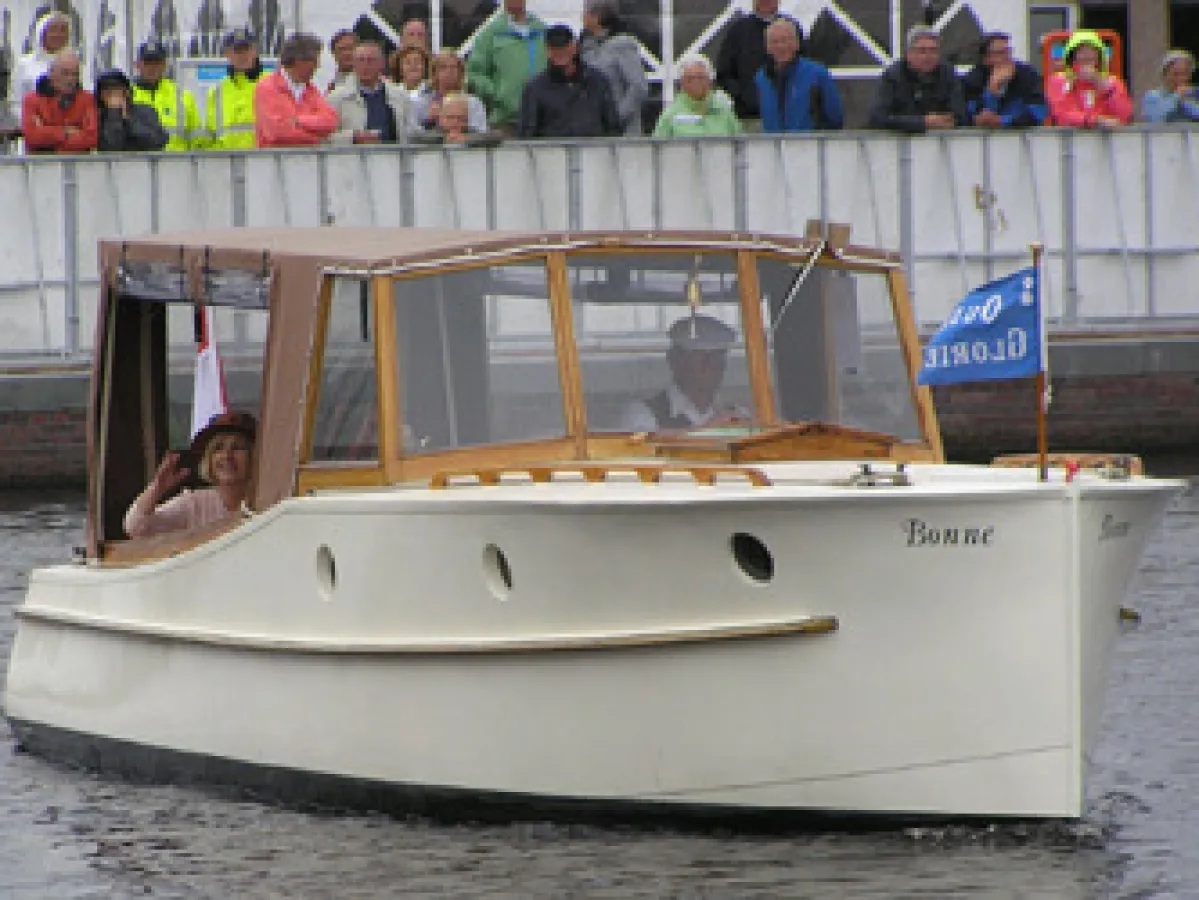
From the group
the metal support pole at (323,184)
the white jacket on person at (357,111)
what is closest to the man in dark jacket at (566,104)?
the white jacket on person at (357,111)

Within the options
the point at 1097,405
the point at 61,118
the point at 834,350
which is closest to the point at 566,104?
the point at 61,118

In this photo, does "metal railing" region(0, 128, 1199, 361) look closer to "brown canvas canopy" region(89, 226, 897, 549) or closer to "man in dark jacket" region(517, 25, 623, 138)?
"man in dark jacket" region(517, 25, 623, 138)

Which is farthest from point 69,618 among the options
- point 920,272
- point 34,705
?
point 920,272

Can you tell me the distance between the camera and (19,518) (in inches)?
897

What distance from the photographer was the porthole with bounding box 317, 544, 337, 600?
13.1m

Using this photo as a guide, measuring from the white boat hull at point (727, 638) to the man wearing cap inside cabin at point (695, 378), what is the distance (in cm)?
81

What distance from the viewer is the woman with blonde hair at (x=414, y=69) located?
24062 mm

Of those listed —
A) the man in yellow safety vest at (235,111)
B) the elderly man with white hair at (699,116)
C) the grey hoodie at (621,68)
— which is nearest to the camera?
the elderly man with white hair at (699,116)

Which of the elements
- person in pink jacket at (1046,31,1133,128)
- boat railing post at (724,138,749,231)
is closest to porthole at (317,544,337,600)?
boat railing post at (724,138,749,231)

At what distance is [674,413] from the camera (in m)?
13.5

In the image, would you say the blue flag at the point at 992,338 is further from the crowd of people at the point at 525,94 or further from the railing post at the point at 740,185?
the railing post at the point at 740,185

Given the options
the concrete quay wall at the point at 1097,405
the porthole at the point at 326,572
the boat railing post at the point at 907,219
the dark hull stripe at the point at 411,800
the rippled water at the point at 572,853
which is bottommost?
the rippled water at the point at 572,853

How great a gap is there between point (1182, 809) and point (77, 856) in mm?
4004

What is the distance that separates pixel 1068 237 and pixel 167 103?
20.5 ft
